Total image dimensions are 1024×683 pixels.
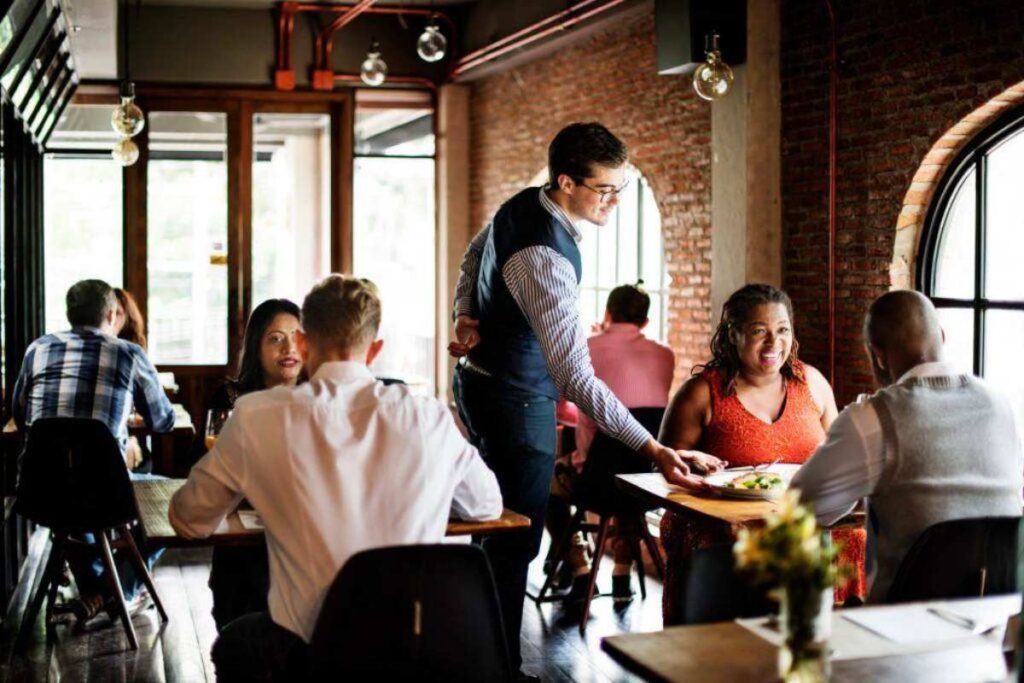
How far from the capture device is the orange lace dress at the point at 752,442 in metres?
4.29

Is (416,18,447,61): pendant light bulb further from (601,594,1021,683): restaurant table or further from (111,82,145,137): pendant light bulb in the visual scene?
(601,594,1021,683): restaurant table

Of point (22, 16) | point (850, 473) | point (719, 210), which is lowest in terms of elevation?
point (850, 473)

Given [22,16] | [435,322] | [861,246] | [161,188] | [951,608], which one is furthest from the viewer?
[435,322]

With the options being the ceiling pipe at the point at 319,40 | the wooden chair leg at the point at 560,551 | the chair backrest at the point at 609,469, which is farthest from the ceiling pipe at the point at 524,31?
the wooden chair leg at the point at 560,551

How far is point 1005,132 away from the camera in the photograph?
5.67 meters

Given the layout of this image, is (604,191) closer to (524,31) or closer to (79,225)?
(524,31)

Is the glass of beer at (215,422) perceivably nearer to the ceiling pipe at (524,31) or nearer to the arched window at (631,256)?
the arched window at (631,256)

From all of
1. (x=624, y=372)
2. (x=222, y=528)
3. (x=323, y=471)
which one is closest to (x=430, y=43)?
(x=624, y=372)

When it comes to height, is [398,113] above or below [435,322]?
above

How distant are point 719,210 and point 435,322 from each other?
505 cm

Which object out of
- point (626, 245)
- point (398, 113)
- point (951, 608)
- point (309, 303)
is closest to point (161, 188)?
point (398, 113)

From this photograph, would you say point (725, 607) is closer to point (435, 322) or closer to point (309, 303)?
point (309, 303)

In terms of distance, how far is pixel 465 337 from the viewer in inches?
167

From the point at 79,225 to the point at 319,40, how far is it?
261 cm
